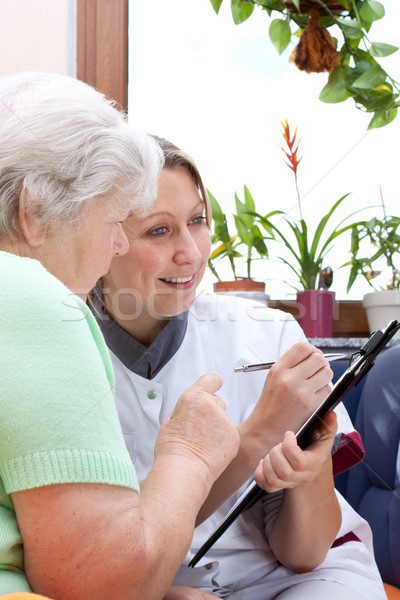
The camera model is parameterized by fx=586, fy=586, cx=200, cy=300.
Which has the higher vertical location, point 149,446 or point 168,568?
point 168,568

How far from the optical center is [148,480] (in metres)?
0.63

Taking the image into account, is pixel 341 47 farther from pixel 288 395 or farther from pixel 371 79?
pixel 288 395

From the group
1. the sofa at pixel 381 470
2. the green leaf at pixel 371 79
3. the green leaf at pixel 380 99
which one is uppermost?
the green leaf at pixel 371 79

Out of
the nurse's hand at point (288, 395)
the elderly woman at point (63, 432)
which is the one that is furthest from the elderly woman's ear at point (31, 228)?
the nurse's hand at point (288, 395)

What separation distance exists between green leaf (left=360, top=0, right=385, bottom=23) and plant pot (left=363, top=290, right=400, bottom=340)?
0.85m

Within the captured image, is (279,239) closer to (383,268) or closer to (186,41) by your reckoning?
(383,268)

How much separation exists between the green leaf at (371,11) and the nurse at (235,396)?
992 mm

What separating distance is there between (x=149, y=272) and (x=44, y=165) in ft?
1.61

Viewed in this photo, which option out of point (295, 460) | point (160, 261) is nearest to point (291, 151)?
point (160, 261)

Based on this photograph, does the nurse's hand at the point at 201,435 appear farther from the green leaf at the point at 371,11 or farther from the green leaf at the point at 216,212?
the green leaf at the point at 371,11

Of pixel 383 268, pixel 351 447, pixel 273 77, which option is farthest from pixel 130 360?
pixel 273 77

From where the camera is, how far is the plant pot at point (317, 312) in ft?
6.14

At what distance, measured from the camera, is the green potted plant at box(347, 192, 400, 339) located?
6.08ft

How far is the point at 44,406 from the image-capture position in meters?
0.50
